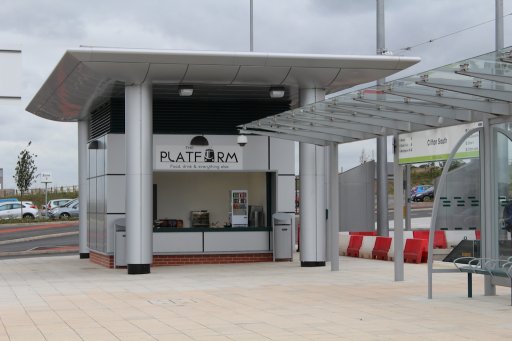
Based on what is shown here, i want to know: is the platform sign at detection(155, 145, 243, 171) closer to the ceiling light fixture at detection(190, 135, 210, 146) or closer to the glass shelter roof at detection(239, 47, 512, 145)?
the ceiling light fixture at detection(190, 135, 210, 146)

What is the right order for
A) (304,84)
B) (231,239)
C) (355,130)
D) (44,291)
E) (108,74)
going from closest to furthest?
(44,291) → (355,130) → (108,74) → (304,84) → (231,239)

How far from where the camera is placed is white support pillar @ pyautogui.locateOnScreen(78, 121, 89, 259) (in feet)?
88.8

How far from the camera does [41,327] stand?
1177 cm

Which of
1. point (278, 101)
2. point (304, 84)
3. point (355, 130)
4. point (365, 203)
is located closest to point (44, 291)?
point (355, 130)

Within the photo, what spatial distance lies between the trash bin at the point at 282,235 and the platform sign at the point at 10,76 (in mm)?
14818

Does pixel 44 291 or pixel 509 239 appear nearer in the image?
pixel 509 239

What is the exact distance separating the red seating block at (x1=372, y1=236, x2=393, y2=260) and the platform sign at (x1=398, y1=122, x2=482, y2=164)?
6.80 metres

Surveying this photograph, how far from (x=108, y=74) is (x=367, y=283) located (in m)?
6.88

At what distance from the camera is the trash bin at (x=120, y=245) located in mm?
21766

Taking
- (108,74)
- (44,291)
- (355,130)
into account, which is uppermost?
(108,74)

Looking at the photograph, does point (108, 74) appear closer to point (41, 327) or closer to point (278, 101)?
point (278, 101)

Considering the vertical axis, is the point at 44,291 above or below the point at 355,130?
below

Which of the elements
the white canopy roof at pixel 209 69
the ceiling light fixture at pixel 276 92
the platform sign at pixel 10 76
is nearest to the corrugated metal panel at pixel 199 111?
the ceiling light fixture at pixel 276 92

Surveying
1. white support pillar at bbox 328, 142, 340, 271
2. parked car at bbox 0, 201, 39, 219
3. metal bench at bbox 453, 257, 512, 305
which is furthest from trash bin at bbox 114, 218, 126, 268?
parked car at bbox 0, 201, 39, 219
